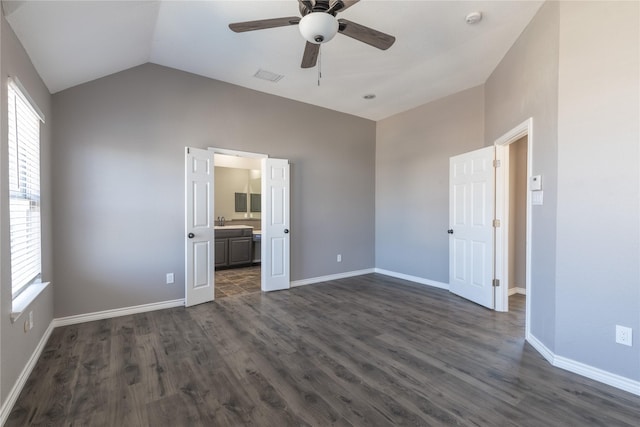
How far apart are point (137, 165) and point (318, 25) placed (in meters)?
2.86

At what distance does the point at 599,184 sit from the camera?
216 centimetres

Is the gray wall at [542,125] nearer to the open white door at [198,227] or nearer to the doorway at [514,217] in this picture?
the doorway at [514,217]

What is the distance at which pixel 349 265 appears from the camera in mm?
5551

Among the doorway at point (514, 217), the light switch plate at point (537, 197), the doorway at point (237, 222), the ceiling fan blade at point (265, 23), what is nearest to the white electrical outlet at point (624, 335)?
the doorway at point (514, 217)

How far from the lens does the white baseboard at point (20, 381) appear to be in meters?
1.78

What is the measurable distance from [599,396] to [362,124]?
4.91 meters

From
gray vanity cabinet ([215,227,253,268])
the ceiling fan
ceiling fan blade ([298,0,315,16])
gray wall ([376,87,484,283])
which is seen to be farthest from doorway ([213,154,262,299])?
ceiling fan blade ([298,0,315,16])

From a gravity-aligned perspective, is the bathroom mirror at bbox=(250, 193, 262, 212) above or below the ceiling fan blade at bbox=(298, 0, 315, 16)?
below

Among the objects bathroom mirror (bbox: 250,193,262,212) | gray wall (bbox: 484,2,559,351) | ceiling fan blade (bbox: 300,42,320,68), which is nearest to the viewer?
ceiling fan blade (bbox: 300,42,320,68)

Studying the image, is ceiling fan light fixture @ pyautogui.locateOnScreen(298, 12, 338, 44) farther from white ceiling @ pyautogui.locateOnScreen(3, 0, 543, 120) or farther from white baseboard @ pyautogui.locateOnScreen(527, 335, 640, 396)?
white baseboard @ pyautogui.locateOnScreen(527, 335, 640, 396)

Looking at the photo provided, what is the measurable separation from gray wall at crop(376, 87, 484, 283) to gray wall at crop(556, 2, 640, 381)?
1989 mm

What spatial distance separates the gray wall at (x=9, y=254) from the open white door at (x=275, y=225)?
247 centimetres

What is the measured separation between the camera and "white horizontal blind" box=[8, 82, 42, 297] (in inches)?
82.1

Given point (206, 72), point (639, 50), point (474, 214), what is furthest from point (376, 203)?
point (639, 50)
